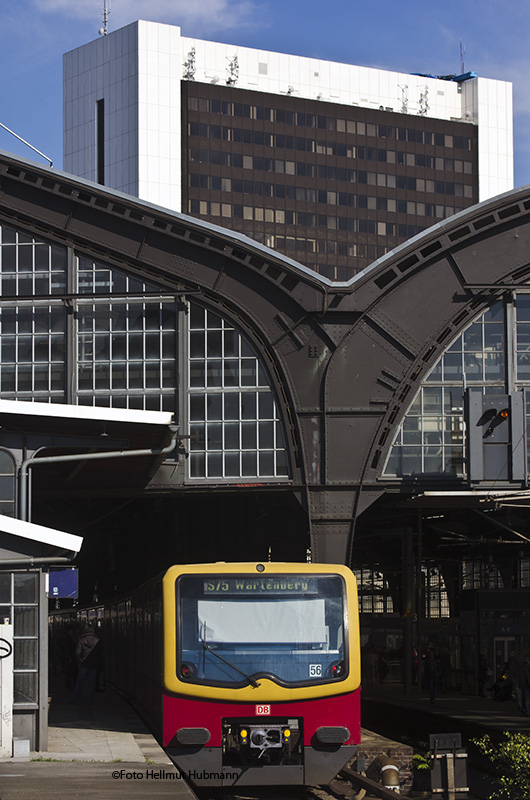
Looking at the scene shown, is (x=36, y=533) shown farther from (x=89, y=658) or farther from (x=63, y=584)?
(x=89, y=658)

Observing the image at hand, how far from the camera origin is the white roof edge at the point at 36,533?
1878 centimetres

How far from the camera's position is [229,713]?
1627 cm

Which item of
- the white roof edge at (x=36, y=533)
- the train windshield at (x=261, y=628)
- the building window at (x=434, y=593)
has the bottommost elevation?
the building window at (x=434, y=593)

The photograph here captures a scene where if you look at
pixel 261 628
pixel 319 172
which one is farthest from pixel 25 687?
pixel 319 172

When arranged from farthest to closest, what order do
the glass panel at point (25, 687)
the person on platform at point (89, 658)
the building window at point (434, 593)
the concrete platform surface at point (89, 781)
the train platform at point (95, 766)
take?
the building window at point (434, 593) < the person on platform at point (89, 658) < the glass panel at point (25, 687) < the train platform at point (95, 766) < the concrete platform surface at point (89, 781)

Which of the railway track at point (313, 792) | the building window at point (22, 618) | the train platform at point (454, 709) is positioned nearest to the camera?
the railway track at point (313, 792)

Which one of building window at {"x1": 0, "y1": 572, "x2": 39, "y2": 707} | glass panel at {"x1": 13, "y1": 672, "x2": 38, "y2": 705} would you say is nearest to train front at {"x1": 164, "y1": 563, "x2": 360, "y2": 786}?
building window at {"x1": 0, "y1": 572, "x2": 39, "y2": 707}

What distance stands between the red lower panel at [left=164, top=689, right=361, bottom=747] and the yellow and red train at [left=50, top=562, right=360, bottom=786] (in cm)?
1

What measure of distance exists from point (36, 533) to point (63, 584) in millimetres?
8061

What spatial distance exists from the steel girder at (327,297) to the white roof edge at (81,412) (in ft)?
27.2

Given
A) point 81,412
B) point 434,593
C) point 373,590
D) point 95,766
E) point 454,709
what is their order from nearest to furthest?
point 95,766
point 81,412
point 454,709
point 373,590
point 434,593

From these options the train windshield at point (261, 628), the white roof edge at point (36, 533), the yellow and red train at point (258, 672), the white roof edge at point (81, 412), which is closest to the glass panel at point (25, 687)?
the white roof edge at point (36, 533)

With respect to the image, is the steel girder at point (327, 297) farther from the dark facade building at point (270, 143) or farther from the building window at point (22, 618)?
the dark facade building at point (270, 143)

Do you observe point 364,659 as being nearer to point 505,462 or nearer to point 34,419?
point 505,462
